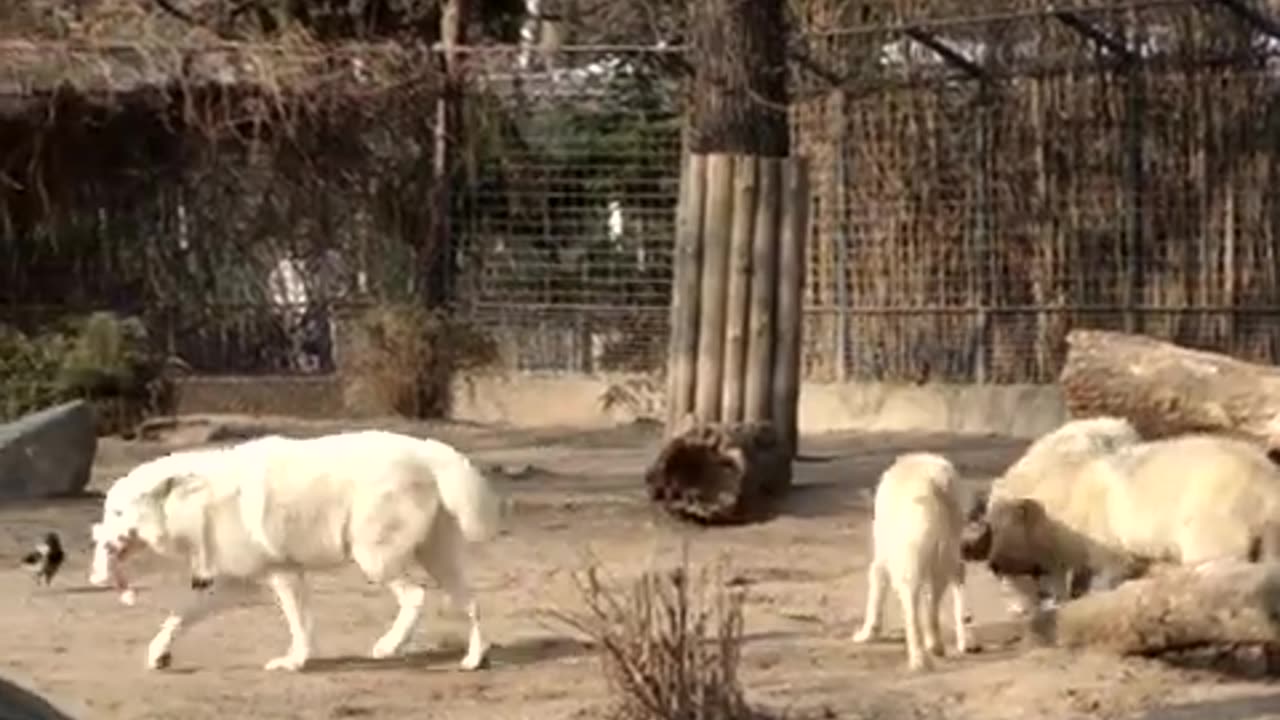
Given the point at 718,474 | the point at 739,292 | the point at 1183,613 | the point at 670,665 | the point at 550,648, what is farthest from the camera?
the point at 739,292

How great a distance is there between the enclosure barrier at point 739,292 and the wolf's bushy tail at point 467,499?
499 centimetres

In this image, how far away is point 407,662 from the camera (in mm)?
10336

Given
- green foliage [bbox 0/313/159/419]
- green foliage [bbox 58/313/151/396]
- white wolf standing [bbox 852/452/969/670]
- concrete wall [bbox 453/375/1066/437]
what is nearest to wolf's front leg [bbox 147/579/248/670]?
white wolf standing [bbox 852/452/969/670]

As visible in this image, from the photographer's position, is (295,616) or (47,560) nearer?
(295,616)

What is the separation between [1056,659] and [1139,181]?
10.2 metres

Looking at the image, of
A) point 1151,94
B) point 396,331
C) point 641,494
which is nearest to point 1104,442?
point 641,494

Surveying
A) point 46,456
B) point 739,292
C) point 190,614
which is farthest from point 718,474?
point 190,614

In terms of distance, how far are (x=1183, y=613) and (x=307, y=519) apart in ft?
9.83

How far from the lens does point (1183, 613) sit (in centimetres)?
921

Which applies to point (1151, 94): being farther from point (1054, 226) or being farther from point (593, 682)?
point (593, 682)

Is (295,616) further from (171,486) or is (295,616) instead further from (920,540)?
(920,540)

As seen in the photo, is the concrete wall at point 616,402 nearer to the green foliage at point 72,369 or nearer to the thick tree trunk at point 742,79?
the green foliage at point 72,369

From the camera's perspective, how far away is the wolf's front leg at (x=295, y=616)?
10203mm

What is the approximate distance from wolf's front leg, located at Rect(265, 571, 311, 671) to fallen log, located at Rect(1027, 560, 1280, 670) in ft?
8.35
